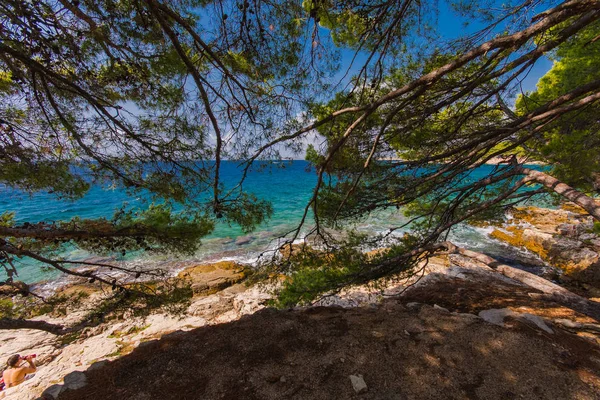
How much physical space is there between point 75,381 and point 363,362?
3725mm

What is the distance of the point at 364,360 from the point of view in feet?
8.61

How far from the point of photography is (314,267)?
11.5 feet

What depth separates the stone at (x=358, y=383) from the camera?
2227mm

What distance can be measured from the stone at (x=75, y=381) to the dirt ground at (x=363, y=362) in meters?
0.10

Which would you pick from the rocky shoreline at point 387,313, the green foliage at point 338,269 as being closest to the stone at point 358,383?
the rocky shoreline at point 387,313

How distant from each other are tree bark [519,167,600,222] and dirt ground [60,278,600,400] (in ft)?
5.04

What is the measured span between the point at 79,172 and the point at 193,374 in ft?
11.0

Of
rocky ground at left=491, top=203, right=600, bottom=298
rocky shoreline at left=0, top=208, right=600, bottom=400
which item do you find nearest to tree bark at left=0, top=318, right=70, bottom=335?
rocky shoreline at left=0, top=208, right=600, bottom=400

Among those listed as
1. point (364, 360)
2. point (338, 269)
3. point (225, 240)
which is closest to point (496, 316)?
point (364, 360)

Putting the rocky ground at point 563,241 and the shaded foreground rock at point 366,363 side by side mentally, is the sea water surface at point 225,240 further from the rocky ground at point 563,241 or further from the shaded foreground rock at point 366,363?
the shaded foreground rock at point 366,363

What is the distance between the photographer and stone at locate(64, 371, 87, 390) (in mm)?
2921

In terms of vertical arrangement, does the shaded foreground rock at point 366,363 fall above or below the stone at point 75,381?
above

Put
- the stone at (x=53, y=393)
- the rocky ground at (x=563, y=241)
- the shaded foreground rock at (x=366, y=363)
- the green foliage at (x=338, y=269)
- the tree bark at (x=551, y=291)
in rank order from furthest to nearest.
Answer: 1. the rocky ground at (x=563, y=241)
2. the tree bark at (x=551, y=291)
3. the green foliage at (x=338, y=269)
4. the stone at (x=53, y=393)
5. the shaded foreground rock at (x=366, y=363)

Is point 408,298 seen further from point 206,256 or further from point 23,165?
point 206,256
